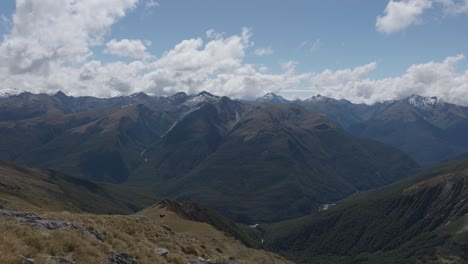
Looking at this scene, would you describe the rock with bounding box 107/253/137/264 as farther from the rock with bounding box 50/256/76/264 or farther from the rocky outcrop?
the rocky outcrop

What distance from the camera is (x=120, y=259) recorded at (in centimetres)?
2742

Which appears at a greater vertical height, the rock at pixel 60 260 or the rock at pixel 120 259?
the rock at pixel 60 260

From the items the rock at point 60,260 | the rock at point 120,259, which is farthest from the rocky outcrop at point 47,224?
the rock at point 60,260

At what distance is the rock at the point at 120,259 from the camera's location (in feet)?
86.9

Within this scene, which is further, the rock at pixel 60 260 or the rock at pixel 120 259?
the rock at pixel 120 259

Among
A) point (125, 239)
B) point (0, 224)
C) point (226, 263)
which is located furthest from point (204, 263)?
point (0, 224)

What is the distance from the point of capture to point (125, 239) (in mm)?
34688

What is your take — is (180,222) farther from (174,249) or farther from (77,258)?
(77,258)

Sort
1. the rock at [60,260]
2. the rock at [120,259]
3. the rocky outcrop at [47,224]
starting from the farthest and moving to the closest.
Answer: the rocky outcrop at [47,224] → the rock at [120,259] → the rock at [60,260]

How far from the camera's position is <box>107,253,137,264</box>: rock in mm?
26484

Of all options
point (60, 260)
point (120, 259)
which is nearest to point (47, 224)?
point (120, 259)

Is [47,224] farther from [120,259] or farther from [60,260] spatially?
[60,260]

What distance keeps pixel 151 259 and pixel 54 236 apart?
7983mm

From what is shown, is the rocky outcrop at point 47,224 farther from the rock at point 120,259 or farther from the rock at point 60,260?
the rock at point 60,260
